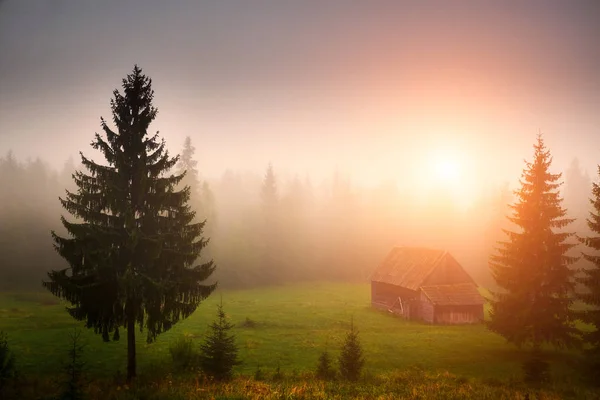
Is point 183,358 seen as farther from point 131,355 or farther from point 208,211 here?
point 208,211

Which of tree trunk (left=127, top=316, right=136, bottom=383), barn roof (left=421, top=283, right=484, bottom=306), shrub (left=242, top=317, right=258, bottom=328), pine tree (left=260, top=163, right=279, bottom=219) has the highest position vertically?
pine tree (left=260, top=163, right=279, bottom=219)

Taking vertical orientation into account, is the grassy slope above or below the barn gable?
below

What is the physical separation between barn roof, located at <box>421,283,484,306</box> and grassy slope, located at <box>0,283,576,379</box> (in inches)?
122

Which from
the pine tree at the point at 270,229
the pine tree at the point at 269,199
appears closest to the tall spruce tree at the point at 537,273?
the pine tree at the point at 270,229

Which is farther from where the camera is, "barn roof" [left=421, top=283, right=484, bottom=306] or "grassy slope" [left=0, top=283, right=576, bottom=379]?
"barn roof" [left=421, top=283, right=484, bottom=306]

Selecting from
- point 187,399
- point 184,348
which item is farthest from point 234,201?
point 187,399

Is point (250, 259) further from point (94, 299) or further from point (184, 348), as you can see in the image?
point (94, 299)

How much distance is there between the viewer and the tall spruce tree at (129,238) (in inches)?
599

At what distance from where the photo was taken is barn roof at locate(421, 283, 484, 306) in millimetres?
43194

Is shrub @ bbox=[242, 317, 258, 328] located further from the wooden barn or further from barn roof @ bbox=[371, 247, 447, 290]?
barn roof @ bbox=[371, 247, 447, 290]

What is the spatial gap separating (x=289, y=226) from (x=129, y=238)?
89.4 metres

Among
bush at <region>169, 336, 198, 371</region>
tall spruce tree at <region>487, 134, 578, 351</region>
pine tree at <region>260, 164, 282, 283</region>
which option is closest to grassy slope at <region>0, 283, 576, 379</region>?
bush at <region>169, 336, 198, 371</region>

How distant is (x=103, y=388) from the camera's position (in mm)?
14023

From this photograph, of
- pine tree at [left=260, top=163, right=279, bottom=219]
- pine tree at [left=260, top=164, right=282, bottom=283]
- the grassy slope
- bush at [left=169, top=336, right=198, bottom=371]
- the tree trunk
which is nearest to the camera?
the tree trunk
